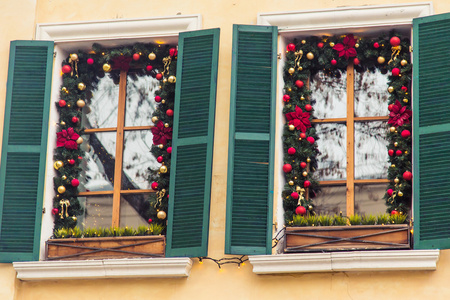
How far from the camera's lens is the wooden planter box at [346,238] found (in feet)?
33.4

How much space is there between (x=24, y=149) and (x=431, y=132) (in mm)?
3699

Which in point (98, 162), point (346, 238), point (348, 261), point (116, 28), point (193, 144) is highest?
point (116, 28)

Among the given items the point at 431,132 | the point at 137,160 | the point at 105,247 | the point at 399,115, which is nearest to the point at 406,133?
the point at 399,115

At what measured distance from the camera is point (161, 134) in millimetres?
11242

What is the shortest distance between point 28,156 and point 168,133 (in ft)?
4.28

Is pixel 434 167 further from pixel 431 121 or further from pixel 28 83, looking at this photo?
pixel 28 83

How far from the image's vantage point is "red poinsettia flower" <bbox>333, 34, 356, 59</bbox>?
11086 mm

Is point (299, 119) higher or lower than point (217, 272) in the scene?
higher

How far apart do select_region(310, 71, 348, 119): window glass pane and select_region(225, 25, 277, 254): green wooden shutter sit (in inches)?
22.6

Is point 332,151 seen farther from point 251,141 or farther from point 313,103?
point 251,141

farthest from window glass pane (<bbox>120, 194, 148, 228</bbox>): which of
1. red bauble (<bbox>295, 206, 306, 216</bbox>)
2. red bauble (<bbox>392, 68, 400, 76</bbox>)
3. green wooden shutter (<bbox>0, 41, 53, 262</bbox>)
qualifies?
red bauble (<bbox>392, 68, 400, 76</bbox>)

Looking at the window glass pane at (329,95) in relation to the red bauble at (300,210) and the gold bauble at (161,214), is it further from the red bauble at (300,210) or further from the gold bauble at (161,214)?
the gold bauble at (161,214)

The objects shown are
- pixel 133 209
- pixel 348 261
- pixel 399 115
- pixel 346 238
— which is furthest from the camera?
pixel 133 209

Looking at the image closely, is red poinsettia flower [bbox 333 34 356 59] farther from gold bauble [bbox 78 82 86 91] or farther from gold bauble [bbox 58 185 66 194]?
gold bauble [bbox 58 185 66 194]
